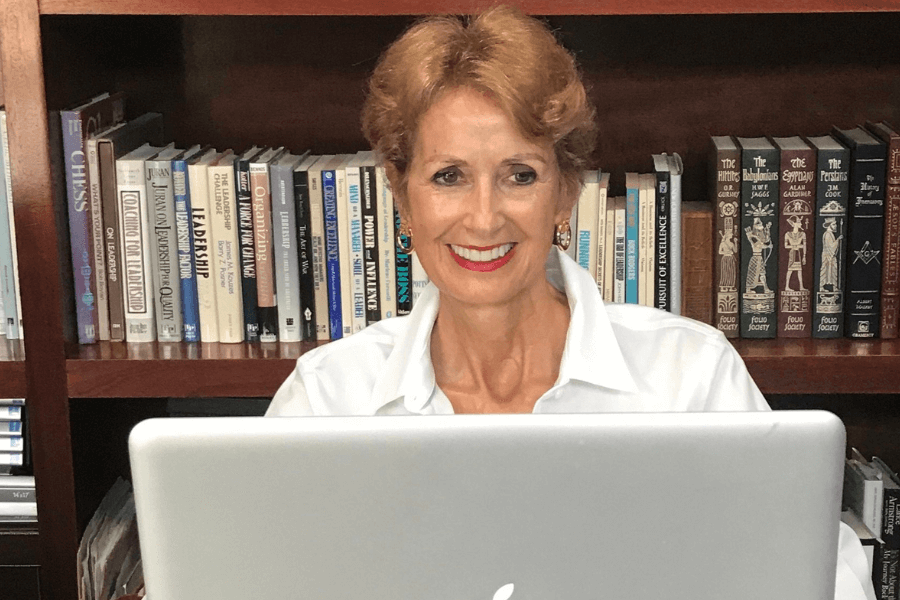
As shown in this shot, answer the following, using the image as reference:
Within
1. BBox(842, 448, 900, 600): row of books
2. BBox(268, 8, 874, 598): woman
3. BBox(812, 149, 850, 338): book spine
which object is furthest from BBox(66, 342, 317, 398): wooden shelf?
BBox(842, 448, 900, 600): row of books

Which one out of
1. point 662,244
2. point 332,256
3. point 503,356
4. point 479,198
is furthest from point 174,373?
point 662,244

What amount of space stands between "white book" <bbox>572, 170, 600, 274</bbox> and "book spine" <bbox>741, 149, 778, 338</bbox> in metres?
0.21

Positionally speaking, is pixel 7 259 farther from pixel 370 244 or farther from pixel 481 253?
pixel 481 253

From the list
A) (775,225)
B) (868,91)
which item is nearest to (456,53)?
(775,225)

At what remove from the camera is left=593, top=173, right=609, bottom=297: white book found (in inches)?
61.6

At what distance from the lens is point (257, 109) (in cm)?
181

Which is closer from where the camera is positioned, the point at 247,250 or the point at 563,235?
the point at 563,235

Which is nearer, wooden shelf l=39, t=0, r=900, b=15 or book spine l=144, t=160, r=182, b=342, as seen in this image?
wooden shelf l=39, t=0, r=900, b=15

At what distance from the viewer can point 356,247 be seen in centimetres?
158

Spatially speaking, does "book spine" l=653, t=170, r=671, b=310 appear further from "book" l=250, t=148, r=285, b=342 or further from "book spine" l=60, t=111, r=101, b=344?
"book spine" l=60, t=111, r=101, b=344

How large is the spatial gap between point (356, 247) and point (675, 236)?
46cm

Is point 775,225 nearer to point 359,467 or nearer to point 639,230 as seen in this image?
point 639,230


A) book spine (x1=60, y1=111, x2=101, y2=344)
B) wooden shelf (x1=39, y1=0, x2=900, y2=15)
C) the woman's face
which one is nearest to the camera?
the woman's face

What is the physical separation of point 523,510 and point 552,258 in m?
0.80
